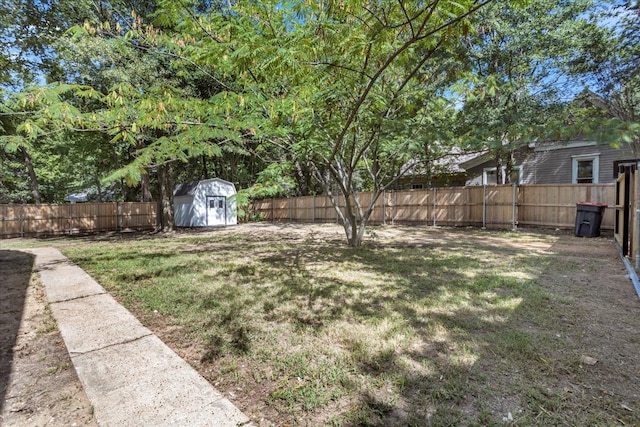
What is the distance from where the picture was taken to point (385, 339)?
8.76 ft

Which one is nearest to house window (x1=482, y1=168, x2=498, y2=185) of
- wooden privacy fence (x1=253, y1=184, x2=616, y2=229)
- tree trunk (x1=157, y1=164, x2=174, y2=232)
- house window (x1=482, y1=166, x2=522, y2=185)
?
house window (x1=482, y1=166, x2=522, y2=185)

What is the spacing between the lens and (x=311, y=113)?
4.84 meters

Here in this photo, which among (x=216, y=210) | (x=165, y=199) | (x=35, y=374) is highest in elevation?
(x=165, y=199)

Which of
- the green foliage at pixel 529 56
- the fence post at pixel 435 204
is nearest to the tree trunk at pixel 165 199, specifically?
the fence post at pixel 435 204

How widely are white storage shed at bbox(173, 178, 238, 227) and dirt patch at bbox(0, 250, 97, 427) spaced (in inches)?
550

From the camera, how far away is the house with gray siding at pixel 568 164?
38.6 feet

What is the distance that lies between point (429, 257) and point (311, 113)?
146 inches

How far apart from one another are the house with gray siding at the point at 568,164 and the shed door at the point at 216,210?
13.6 m

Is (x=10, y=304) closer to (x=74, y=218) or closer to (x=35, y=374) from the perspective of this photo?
(x=35, y=374)

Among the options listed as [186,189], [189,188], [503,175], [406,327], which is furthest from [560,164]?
[186,189]

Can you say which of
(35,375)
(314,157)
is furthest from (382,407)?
(314,157)

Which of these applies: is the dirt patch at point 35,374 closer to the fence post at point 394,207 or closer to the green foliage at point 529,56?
the green foliage at point 529,56

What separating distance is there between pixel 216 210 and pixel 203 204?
884 mm

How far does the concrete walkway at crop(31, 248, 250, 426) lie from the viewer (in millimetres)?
1763
